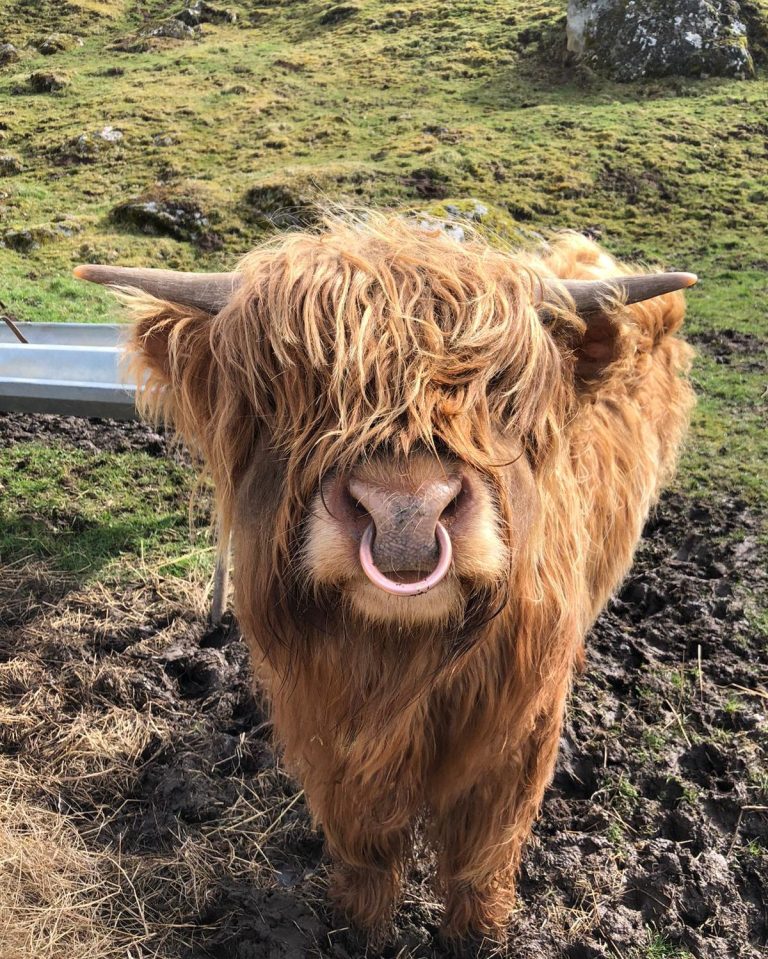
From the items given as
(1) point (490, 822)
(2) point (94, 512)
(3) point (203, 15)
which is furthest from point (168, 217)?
(3) point (203, 15)

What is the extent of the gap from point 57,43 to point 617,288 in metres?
22.7

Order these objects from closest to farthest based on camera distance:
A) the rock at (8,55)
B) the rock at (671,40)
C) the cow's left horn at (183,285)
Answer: the cow's left horn at (183,285) < the rock at (671,40) < the rock at (8,55)

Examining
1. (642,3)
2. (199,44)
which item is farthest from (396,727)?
(199,44)

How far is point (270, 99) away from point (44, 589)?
13.6 m

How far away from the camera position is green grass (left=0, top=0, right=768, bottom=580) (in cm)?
683

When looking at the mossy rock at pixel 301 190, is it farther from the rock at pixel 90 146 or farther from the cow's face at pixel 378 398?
the cow's face at pixel 378 398

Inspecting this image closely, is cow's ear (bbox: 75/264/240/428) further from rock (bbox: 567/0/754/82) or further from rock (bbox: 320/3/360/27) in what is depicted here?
rock (bbox: 320/3/360/27)

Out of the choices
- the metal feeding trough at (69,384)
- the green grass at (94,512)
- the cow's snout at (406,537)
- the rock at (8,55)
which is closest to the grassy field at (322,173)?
the green grass at (94,512)

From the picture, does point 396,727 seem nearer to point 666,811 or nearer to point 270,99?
point 666,811

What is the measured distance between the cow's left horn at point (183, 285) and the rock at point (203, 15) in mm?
22743

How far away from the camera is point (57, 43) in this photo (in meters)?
19.6

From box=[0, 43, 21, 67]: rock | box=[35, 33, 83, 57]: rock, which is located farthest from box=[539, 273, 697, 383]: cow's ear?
box=[35, 33, 83, 57]: rock

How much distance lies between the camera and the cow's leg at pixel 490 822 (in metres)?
1.98

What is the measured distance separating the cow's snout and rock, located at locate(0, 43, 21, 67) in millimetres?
21976
